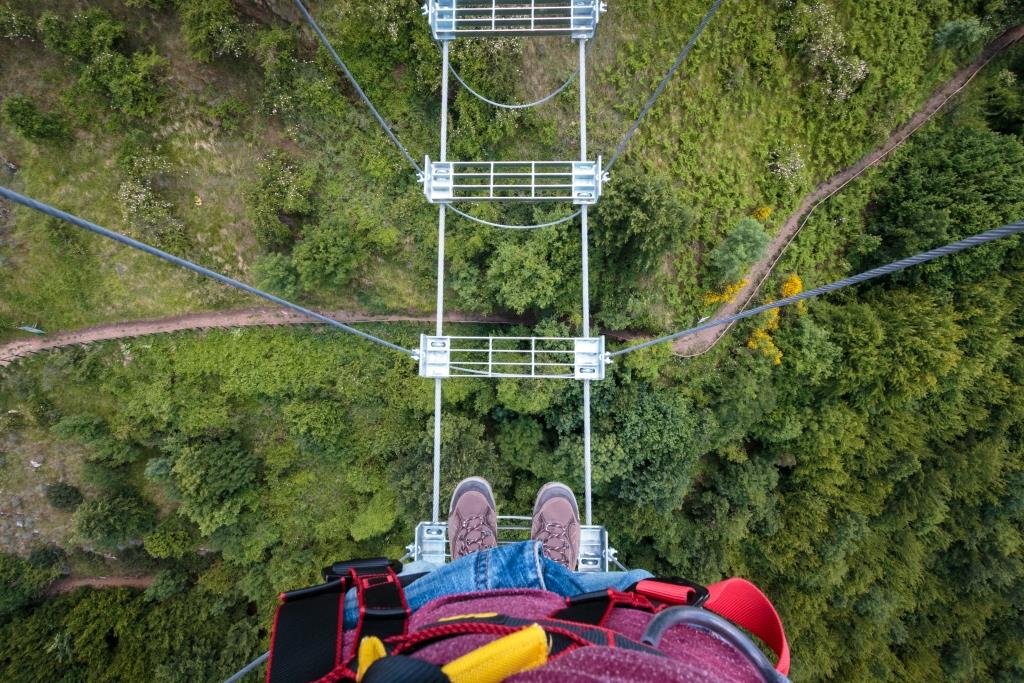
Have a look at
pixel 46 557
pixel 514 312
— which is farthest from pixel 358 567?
pixel 46 557

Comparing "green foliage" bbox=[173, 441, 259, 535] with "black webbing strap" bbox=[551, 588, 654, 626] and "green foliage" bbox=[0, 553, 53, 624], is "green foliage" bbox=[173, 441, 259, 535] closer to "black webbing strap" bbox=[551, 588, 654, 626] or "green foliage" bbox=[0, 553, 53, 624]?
"green foliage" bbox=[0, 553, 53, 624]

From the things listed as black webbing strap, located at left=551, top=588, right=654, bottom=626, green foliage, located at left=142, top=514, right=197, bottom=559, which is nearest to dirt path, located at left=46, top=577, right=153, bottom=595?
green foliage, located at left=142, top=514, right=197, bottom=559

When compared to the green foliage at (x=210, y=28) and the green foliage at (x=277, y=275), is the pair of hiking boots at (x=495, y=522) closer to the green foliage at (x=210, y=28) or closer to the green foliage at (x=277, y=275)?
the green foliage at (x=277, y=275)

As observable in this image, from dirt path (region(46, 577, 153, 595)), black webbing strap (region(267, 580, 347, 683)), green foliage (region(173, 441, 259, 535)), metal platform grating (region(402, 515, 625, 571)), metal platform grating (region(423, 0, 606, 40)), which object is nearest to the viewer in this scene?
black webbing strap (region(267, 580, 347, 683))

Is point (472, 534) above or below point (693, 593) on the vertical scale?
below

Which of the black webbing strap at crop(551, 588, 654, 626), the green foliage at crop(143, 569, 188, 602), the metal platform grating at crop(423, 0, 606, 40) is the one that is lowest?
the green foliage at crop(143, 569, 188, 602)

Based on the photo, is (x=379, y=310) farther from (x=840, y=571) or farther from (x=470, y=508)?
(x=840, y=571)

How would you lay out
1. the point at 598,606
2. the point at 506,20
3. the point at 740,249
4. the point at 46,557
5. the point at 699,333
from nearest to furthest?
the point at 598,606
the point at 506,20
the point at 740,249
the point at 699,333
the point at 46,557

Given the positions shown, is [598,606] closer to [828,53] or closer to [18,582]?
[828,53]
